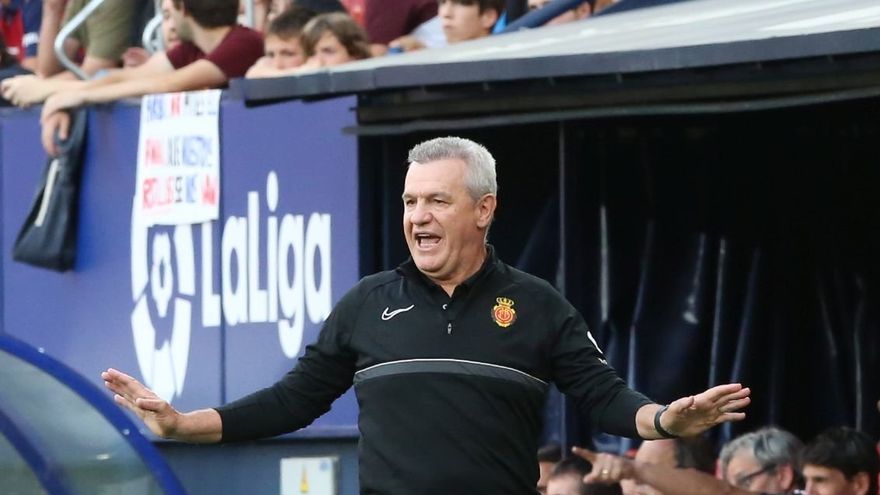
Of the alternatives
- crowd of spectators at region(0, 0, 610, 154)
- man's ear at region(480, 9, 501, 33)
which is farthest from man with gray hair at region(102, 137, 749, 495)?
man's ear at region(480, 9, 501, 33)

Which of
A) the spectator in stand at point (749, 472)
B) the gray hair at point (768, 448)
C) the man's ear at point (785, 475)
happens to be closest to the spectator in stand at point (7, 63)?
the spectator in stand at point (749, 472)

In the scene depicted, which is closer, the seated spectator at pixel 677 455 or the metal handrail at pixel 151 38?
the seated spectator at pixel 677 455

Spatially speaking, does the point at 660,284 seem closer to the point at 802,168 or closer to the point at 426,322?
the point at 802,168

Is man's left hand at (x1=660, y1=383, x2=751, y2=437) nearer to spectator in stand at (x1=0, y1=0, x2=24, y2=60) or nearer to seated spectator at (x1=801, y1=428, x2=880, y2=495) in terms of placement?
seated spectator at (x1=801, y1=428, x2=880, y2=495)

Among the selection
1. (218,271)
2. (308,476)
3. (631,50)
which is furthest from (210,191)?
(631,50)

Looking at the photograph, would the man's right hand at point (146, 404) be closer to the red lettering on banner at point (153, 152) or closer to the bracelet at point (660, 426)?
the bracelet at point (660, 426)

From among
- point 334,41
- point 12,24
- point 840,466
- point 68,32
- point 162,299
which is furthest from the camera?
point 12,24

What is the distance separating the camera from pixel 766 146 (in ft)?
29.6

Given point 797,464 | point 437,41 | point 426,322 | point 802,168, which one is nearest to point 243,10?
point 437,41

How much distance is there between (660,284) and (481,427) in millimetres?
4152

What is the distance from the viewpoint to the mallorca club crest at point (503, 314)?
527 centimetres

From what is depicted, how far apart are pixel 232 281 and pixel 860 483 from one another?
10.7 feet

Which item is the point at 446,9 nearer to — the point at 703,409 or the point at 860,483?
the point at 860,483

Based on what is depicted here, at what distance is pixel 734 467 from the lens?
812 centimetres
